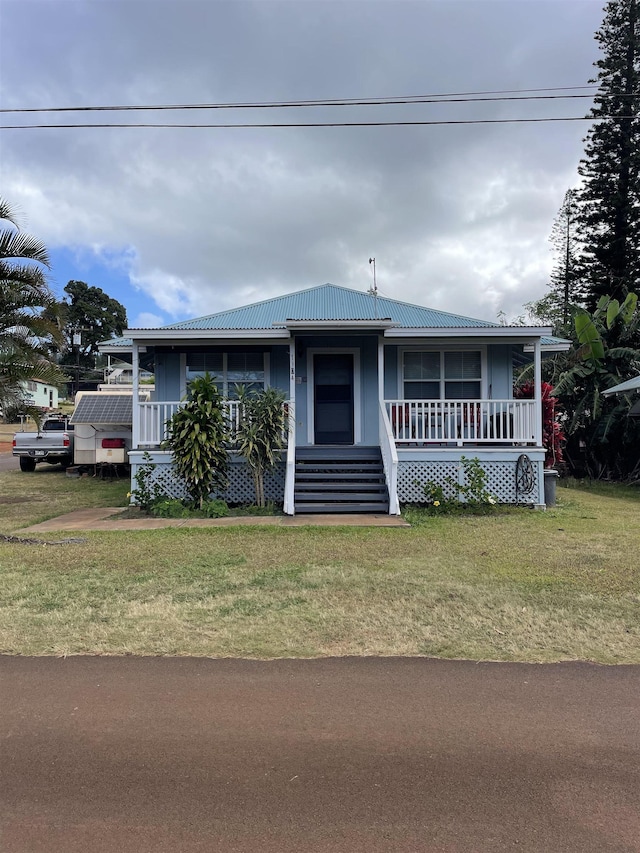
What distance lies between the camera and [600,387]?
17.6m

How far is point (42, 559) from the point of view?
709 centimetres

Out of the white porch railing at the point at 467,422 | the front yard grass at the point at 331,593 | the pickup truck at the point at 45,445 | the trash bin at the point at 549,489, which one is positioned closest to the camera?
the front yard grass at the point at 331,593

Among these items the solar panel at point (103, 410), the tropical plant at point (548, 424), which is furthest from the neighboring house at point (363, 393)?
the solar panel at point (103, 410)

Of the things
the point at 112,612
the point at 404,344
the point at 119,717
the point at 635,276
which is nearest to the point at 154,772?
the point at 119,717

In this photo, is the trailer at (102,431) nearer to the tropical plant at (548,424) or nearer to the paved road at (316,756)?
the tropical plant at (548,424)

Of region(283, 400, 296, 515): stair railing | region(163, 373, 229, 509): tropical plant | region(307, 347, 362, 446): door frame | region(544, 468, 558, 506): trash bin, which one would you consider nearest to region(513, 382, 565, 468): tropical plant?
region(544, 468, 558, 506): trash bin

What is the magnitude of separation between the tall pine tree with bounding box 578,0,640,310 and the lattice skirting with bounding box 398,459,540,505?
1648cm

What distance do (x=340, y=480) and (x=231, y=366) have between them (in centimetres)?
391

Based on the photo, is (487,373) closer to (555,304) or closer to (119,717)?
(119,717)

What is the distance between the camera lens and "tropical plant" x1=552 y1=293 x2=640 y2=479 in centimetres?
1706

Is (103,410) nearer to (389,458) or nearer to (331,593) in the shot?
(389,458)

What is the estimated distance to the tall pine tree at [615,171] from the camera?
78.5ft

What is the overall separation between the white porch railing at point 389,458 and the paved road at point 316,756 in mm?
6156

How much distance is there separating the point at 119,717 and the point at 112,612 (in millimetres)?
1829
